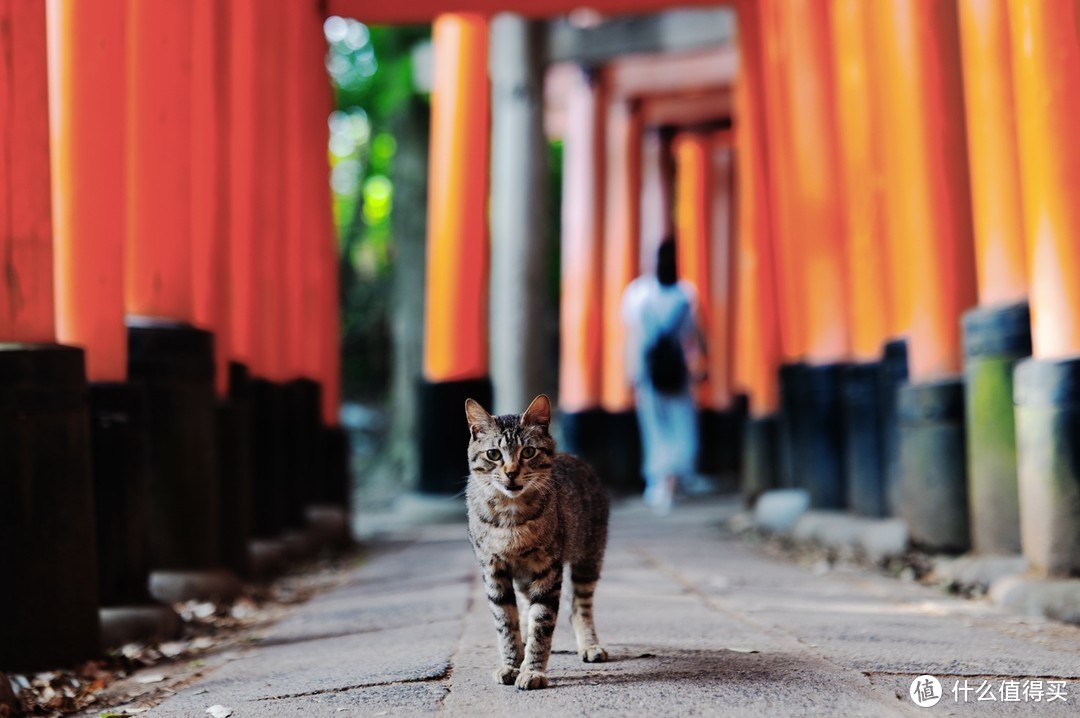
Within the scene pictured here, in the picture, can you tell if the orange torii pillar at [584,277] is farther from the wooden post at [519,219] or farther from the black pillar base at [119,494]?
the black pillar base at [119,494]

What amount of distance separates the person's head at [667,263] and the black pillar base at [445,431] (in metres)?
1.80

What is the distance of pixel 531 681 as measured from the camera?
337cm

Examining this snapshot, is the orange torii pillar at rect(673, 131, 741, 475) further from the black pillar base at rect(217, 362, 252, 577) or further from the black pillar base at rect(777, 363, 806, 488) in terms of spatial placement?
the black pillar base at rect(217, 362, 252, 577)

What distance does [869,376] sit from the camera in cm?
734

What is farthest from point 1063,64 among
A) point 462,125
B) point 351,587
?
point 462,125

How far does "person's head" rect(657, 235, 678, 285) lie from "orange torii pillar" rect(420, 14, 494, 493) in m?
1.57

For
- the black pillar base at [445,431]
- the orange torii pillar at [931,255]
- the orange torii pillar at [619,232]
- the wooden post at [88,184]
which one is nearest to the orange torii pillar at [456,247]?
the black pillar base at [445,431]

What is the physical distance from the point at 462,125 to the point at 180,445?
5.73 meters

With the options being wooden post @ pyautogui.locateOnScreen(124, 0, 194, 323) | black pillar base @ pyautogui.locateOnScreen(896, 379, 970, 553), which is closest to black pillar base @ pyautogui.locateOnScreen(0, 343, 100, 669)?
wooden post @ pyautogui.locateOnScreen(124, 0, 194, 323)

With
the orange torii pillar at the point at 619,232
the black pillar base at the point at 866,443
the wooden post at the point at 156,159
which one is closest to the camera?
the wooden post at the point at 156,159

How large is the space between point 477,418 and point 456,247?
7.29 meters

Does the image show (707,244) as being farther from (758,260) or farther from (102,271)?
(102,271)

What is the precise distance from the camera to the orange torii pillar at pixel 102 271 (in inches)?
196

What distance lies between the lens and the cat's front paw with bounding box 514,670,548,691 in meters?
3.37
